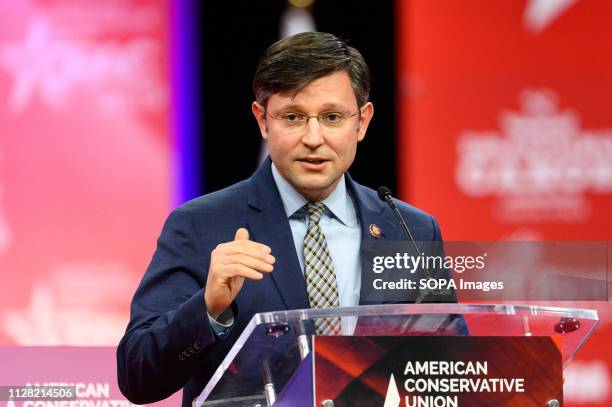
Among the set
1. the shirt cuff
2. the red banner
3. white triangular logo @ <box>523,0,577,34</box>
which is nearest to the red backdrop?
white triangular logo @ <box>523,0,577,34</box>

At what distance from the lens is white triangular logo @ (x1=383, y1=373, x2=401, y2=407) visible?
1866 millimetres

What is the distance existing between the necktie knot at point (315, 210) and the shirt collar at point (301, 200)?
0.05 ft

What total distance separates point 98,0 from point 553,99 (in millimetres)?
2379

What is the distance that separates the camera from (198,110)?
537 cm

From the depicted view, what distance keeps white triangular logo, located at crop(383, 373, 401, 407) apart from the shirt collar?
2.75 feet

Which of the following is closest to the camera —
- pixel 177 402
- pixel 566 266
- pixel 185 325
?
pixel 185 325

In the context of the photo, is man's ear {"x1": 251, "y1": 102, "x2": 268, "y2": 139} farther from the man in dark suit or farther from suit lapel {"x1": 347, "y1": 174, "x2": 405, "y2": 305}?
suit lapel {"x1": 347, "y1": 174, "x2": 405, "y2": 305}

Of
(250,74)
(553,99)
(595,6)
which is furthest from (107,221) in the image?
(595,6)

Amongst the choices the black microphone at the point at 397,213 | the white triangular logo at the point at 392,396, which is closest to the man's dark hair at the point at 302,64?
the black microphone at the point at 397,213

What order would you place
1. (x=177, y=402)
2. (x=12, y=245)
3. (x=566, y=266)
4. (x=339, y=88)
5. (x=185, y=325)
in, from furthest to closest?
(x=12, y=245), (x=177, y=402), (x=339, y=88), (x=566, y=266), (x=185, y=325)

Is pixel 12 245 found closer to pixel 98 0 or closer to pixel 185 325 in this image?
pixel 98 0

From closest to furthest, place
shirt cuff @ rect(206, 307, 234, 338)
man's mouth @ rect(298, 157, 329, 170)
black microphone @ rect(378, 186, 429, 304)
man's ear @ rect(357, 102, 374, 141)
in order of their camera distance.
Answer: shirt cuff @ rect(206, 307, 234, 338)
black microphone @ rect(378, 186, 429, 304)
man's mouth @ rect(298, 157, 329, 170)
man's ear @ rect(357, 102, 374, 141)

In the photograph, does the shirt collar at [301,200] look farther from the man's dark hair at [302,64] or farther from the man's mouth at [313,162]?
the man's dark hair at [302,64]

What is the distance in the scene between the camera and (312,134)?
8.30ft
